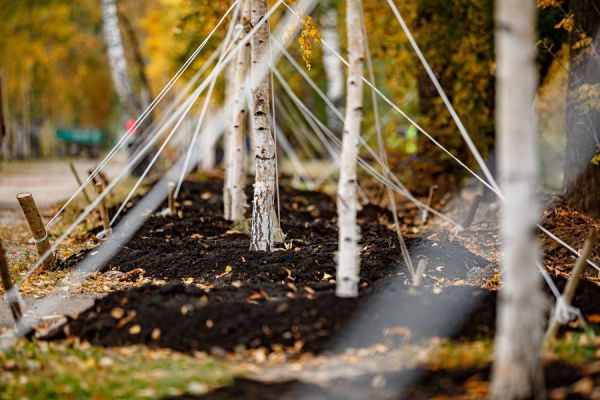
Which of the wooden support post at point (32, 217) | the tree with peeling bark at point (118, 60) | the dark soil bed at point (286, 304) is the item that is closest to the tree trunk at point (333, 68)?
the tree with peeling bark at point (118, 60)

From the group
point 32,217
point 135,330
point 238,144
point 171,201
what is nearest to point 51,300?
point 32,217

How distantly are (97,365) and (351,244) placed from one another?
6.94 feet

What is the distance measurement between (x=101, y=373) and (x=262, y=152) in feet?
11.9

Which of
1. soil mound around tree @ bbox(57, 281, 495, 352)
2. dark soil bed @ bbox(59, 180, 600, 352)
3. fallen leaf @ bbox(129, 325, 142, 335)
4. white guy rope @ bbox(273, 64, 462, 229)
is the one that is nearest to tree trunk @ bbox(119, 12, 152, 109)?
white guy rope @ bbox(273, 64, 462, 229)

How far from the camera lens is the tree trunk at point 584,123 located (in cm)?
1076

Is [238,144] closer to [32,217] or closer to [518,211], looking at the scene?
[32,217]

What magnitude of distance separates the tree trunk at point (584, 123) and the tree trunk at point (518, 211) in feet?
23.2

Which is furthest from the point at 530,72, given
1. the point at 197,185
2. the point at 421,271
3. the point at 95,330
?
the point at 197,185

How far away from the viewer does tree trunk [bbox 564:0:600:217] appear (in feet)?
35.3

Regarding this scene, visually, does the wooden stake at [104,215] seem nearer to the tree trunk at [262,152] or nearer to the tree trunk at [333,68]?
the tree trunk at [262,152]

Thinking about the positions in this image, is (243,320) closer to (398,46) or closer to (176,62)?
(398,46)

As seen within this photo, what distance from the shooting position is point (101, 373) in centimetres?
505

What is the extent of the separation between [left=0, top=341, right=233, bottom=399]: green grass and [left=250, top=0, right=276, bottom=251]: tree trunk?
118 inches

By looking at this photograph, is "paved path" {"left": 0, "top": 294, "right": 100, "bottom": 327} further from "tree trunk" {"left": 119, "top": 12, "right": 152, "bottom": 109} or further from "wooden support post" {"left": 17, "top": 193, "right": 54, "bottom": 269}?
"tree trunk" {"left": 119, "top": 12, "right": 152, "bottom": 109}
